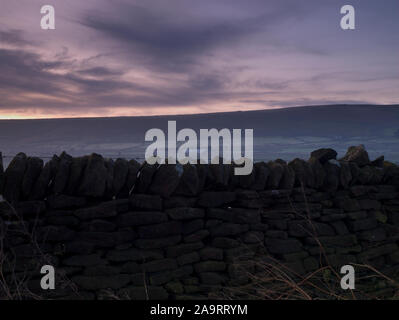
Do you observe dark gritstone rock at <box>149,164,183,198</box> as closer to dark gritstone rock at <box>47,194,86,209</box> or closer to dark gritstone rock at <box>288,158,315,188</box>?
dark gritstone rock at <box>47,194,86,209</box>

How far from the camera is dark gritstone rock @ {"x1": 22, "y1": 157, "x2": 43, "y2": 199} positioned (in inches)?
141

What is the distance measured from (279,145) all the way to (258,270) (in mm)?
26163

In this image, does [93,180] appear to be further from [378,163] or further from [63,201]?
[378,163]

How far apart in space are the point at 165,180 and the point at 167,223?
51cm

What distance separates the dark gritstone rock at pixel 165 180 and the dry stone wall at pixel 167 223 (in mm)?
12

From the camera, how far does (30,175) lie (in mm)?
3615

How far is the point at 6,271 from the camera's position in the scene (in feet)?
11.6

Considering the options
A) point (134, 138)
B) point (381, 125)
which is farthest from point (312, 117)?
point (134, 138)

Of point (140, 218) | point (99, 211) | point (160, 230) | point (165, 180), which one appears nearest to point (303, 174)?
point (165, 180)

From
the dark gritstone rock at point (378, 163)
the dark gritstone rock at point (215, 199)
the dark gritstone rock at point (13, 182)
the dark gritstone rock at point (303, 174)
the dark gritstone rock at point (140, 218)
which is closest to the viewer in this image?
the dark gritstone rock at point (13, 182)

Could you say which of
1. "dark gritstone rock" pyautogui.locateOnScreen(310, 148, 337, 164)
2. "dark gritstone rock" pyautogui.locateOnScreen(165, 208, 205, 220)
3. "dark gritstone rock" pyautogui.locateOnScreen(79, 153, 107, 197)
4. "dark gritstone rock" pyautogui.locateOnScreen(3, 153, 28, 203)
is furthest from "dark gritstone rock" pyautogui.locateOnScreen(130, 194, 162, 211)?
"dark gritstone rock" pyautogui.locateOnScreen(310, 148, 337, 164)

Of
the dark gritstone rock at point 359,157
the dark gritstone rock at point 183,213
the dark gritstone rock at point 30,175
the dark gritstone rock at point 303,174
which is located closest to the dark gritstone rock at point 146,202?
the dark gritstone rock at point 183,213

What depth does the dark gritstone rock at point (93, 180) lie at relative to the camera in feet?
12.3

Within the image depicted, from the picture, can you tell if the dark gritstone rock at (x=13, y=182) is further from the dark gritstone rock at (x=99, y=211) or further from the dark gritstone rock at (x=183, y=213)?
the dark gritstone rock at (x=183, y=213)
